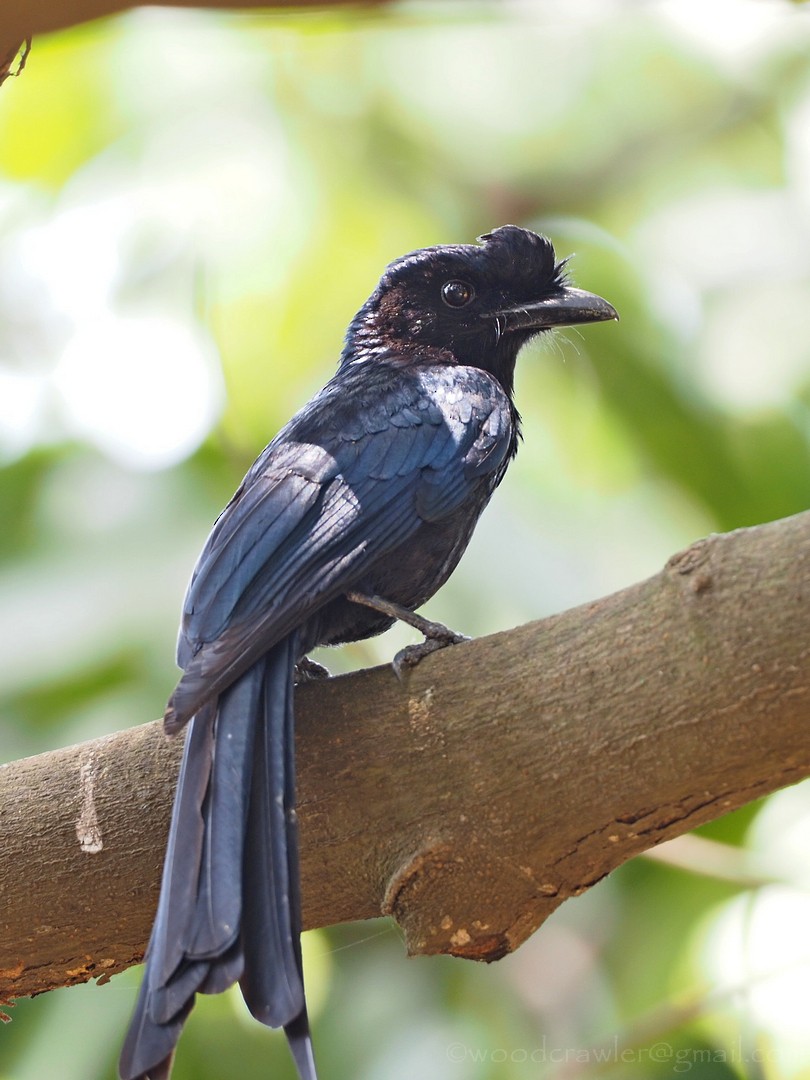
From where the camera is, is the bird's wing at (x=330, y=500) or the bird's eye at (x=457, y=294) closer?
the bird's wing at (x=330, y=500)

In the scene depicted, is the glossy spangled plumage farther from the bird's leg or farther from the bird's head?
the bird's head

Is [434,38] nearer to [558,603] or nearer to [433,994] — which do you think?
[558,603]

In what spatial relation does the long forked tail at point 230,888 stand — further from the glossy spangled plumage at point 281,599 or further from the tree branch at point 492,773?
the tree branch at point 492,773

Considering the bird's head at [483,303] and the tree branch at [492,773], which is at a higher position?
the bird's head at [483,303]

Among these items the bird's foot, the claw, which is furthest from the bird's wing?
the bird's foot

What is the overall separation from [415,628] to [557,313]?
1.34 metres

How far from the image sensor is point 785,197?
6039 millimetres

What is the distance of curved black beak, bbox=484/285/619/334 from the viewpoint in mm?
3877

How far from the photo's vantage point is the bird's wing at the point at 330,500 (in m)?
2.67

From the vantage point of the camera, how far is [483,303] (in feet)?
13.0

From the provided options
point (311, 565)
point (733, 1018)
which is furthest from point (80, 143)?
point (733, 1018)

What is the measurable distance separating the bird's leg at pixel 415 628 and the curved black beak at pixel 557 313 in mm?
1115

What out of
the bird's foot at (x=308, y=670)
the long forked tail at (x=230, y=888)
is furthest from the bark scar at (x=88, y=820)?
the bird's foot at (x=308, y=670)

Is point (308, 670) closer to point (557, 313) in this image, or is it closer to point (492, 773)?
point (492, 773)
